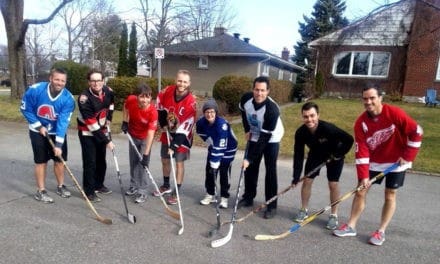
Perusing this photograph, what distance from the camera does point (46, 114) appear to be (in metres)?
4.66

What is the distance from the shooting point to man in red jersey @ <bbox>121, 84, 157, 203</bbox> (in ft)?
15.7

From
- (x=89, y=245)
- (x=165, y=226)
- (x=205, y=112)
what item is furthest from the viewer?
(x=205, y=112)

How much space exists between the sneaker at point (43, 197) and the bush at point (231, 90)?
9.46 m

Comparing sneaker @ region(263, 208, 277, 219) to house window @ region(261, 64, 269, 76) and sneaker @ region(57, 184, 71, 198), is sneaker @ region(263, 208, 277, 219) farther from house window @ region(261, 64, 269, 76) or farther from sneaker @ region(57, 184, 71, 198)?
house window @ region(261, 64, 269, 76)

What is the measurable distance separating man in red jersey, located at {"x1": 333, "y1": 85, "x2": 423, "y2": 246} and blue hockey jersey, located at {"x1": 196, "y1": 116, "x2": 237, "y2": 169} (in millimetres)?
1556

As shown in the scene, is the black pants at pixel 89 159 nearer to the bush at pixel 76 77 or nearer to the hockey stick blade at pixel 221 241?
the hockey stick blade at pixel 221 241

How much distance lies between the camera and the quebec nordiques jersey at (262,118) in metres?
4.34

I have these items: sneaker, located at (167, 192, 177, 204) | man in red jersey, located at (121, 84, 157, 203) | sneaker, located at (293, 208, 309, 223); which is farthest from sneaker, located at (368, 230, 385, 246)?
man in red jersey, located at (121, 84, 157, 203)

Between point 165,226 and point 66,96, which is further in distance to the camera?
point 66,96

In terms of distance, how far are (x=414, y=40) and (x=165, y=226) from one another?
61.3 ft

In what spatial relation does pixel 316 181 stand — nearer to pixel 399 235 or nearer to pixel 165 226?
pixel 399 235

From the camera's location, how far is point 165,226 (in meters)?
4.17

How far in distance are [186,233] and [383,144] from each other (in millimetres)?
2294

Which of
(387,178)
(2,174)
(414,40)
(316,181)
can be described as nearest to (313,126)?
(387,178)
